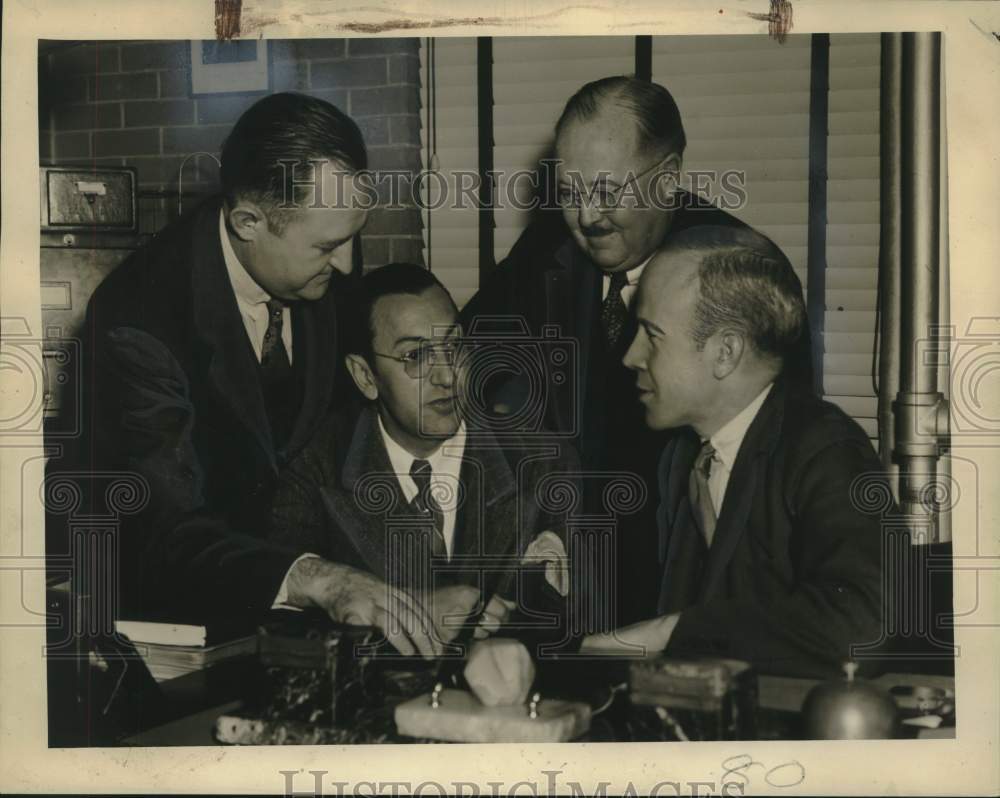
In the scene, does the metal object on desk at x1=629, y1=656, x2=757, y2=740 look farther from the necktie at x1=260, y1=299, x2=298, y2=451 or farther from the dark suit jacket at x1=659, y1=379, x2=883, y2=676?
the necktie at x1=260, y1=299, x2=298, y2=451

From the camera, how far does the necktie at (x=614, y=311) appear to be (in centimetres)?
291

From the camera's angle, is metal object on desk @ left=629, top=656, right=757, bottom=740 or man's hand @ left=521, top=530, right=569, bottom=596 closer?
metal object on desk @ left=629, top=656, right=757, bottom=740

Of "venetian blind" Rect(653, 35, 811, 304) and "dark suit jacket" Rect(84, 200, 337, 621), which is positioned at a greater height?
"venetian blind" Rect(653, 35, 811, 304)

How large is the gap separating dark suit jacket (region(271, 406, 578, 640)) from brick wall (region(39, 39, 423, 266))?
20.4 inches

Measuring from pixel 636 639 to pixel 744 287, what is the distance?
961mm

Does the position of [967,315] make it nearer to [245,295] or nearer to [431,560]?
[431,560]

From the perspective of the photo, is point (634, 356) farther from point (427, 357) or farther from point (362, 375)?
point (362, 375)

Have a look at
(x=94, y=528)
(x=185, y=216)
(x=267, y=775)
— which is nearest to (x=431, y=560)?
(x=267, y=775)

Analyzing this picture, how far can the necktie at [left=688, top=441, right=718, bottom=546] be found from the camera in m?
2.88

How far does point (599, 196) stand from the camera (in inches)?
114
